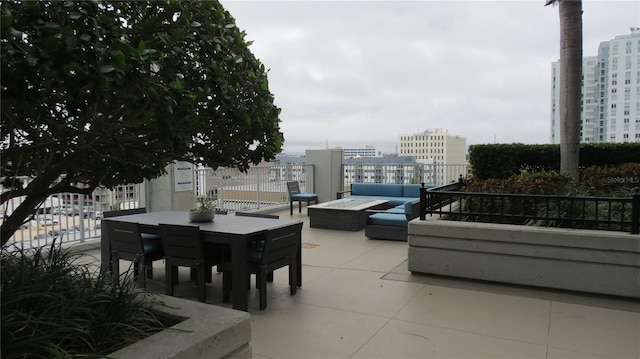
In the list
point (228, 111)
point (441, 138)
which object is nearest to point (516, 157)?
point (441, 138)

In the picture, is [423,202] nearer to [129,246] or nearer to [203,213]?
[203,213]

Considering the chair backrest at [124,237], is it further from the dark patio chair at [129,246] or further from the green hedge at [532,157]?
the green hedge at [532,157]

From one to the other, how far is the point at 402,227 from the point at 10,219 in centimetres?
668

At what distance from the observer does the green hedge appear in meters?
10.8

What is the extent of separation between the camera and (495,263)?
5270mm

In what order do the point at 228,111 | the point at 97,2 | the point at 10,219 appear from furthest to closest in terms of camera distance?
the point at 10,219, the point at 228,111, the point at 97,2

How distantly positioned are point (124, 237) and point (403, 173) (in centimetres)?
1019

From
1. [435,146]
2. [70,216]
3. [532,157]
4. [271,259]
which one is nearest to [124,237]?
[271,259]

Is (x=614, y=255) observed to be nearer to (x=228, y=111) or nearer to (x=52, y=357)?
(x=228, y=111)

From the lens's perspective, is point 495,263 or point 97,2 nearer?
point 97,2

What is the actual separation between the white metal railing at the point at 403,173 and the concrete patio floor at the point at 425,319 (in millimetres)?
7892

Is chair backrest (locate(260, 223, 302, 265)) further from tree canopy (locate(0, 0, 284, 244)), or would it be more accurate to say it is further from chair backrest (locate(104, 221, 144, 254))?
tree canopy (locate(0, 0, 284, 244))

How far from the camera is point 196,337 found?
2.25m

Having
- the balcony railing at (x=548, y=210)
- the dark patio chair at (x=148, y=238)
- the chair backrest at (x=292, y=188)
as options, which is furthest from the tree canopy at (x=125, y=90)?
the chair backrest at (x=292, y=188)
